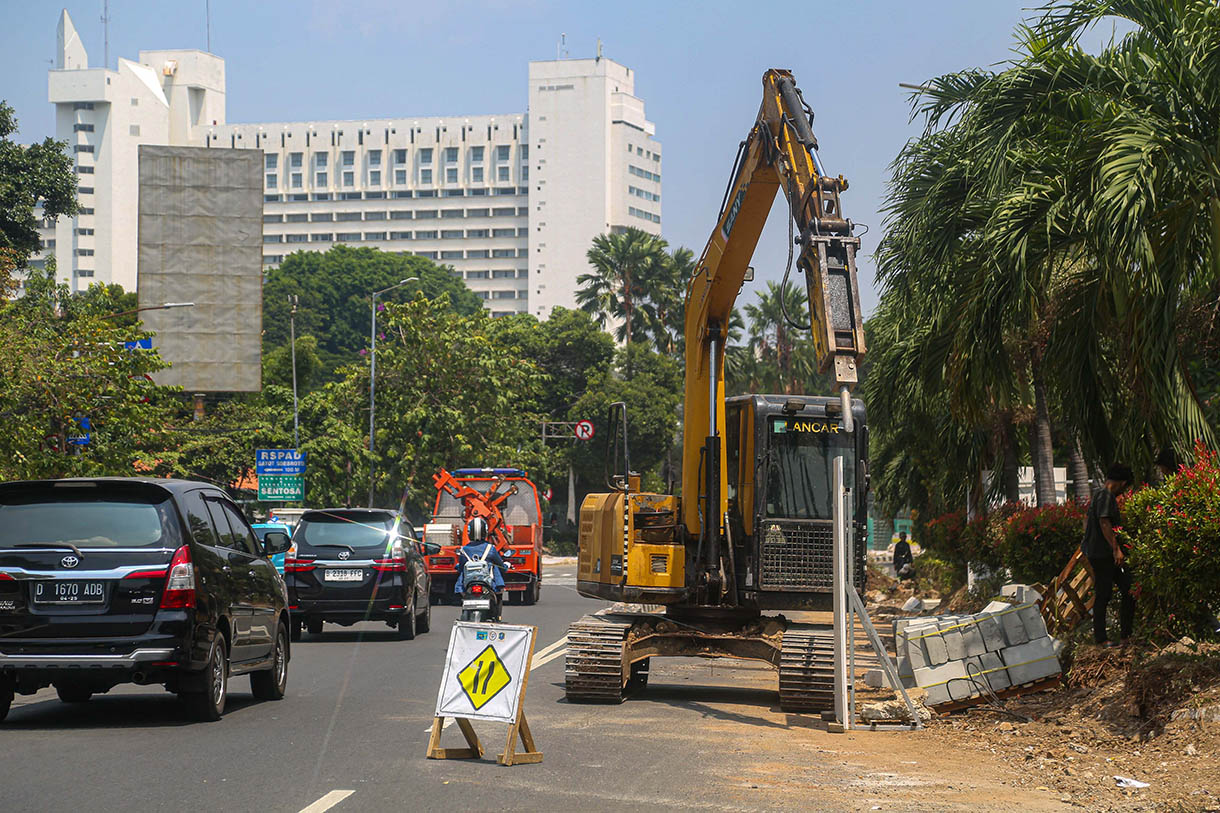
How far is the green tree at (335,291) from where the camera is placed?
118875mm

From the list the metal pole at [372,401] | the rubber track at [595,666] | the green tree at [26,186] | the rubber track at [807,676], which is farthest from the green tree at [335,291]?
the rubber track at [807,676]

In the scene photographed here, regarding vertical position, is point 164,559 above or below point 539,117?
below

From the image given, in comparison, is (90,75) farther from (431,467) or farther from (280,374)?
(431,467)

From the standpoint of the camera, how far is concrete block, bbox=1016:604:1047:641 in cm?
1252

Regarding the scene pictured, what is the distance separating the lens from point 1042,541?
61.7 ft

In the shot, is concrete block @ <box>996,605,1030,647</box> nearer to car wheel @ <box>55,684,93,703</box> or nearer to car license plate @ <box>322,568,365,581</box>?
car wheel @ <box>55,684,93,703</box>

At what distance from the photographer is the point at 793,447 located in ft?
46.4

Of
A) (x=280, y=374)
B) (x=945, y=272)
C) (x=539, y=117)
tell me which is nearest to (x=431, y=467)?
Answer: (x=280, y=374)

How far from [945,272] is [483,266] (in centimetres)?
15138

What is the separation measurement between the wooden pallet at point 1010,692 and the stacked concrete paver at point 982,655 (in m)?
0.03

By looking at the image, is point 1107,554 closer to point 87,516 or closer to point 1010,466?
point 87,516

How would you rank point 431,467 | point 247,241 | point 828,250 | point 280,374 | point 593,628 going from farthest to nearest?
point 280,374
point 431,467
point 247,241
point 593,628
point 828,250

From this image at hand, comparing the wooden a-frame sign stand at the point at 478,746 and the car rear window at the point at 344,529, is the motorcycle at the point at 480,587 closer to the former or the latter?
the wooden a-frame sign stand at the point at 478,746

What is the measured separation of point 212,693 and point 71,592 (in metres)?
1.34
